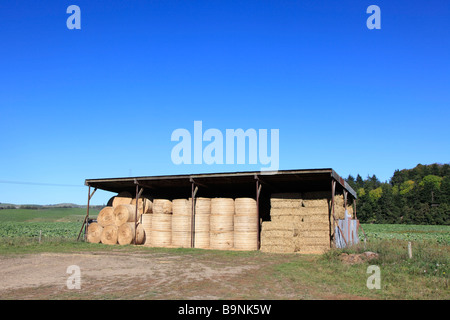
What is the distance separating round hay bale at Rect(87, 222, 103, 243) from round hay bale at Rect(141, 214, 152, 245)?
2.86 metres

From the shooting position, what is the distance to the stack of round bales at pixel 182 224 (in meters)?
21.9

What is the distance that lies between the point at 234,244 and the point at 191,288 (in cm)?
1153

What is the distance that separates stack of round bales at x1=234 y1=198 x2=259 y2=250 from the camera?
66.5ft

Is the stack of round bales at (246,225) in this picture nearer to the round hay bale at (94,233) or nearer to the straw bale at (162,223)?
the straw bale at (162,223)

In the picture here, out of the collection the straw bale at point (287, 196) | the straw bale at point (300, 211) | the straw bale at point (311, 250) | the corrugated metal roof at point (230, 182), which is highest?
the corrugated metal roof at point (230, 182)

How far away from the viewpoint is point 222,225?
21.0 m

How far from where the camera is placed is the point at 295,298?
26.7 feet

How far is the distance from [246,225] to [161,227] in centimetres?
567

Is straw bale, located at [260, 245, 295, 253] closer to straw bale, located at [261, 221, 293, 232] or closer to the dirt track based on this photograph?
straw bale, located at [261, 221, 293, 232]

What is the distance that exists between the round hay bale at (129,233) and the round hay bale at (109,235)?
281mm

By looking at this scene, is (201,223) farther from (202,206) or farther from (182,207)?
(182,207)

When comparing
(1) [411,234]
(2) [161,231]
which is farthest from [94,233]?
(1) [411,234]

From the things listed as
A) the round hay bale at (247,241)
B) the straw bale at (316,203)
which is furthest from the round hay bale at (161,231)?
the straw bale at (316,203)
